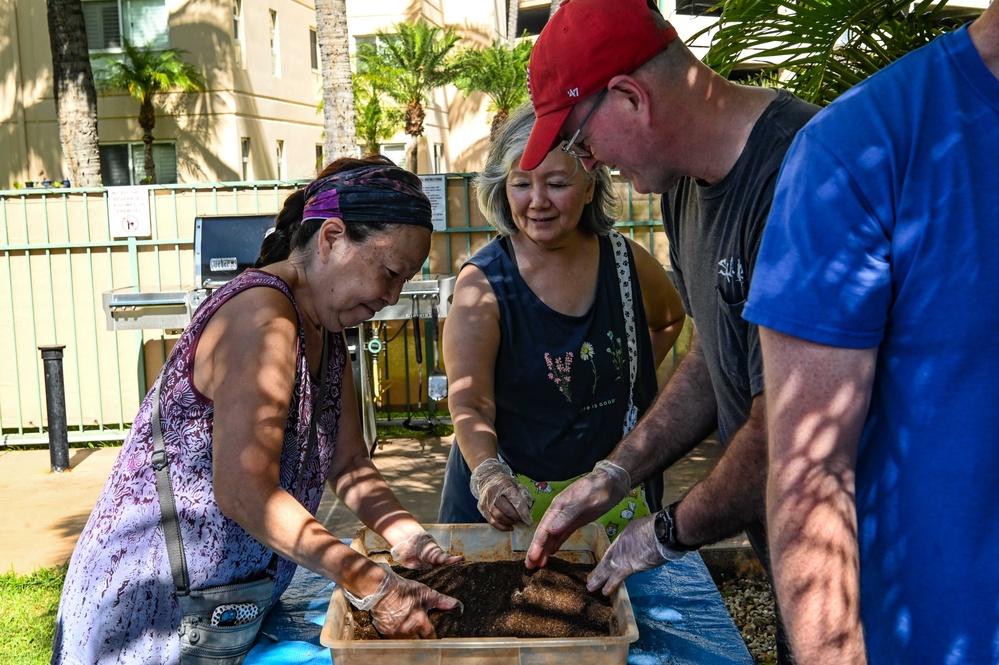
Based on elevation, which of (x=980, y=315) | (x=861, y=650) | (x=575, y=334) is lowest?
(x=861, y=650)

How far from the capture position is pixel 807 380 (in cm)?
110

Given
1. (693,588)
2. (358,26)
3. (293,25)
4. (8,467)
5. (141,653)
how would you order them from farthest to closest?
(358,26) → (293,25) → (8,467) → (693,588) → (141,653)

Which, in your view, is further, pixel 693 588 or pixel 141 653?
pixel 693 588

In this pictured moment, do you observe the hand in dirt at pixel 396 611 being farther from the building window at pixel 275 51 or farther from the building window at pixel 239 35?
the building window at pixel 275 51

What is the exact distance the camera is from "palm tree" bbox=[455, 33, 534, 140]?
31.4m

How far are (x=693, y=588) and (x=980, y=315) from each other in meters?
1.29

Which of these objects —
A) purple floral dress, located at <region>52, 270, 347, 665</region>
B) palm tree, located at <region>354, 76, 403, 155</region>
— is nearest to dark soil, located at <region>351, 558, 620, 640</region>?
purple floral dress, located at <region>52, 270, 347, 665</region>

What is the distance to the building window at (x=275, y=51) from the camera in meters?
22.5

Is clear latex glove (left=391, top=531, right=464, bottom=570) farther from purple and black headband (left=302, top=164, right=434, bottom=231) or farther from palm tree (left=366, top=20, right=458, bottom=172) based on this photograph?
palm tree (left=366, top=20, right=458, bottom=172)

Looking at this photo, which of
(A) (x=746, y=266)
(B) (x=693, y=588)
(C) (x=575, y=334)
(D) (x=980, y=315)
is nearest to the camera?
(D) (x=980, y=315)

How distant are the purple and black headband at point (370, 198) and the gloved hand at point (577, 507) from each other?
0.68 meters

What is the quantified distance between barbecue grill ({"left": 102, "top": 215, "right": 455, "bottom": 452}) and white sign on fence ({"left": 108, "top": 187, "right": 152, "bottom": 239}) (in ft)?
3.24

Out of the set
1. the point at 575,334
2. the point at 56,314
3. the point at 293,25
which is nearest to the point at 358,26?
the point at 293,25

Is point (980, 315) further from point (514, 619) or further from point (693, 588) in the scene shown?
point (693, 588)
